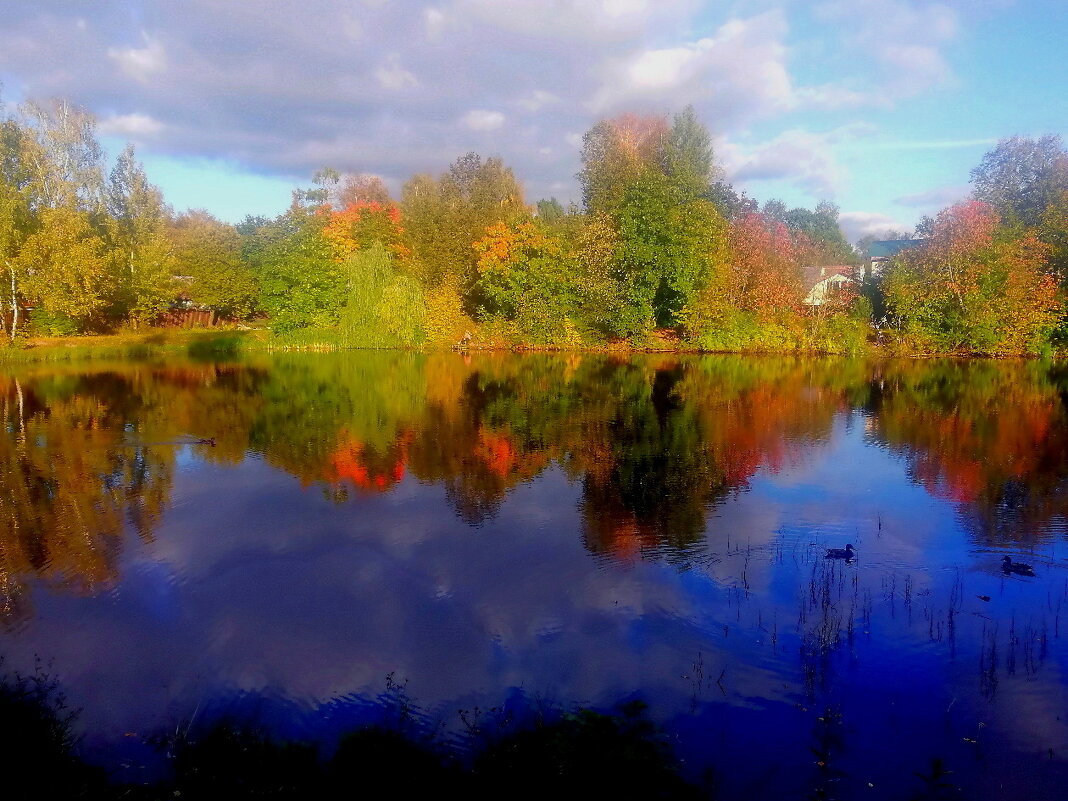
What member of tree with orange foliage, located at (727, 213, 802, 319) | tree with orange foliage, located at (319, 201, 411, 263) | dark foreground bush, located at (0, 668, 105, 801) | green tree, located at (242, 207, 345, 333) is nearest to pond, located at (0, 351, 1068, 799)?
dark foreground bush, located at (0, 668, 105, 801)

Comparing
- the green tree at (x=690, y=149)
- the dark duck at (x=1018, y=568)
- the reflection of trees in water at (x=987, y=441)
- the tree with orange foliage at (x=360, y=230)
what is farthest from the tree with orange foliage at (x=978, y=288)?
the dark duck at (x=1018, y=568)

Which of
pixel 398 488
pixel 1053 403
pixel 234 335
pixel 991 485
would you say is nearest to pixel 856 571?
pixel 991 485

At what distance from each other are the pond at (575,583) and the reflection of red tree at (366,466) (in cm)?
11

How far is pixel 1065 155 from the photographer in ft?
146

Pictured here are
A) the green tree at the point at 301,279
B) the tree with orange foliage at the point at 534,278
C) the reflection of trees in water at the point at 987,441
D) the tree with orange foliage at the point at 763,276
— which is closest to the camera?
the reflection of trees in water at the point at 987,441

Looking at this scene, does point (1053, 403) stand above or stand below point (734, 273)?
below

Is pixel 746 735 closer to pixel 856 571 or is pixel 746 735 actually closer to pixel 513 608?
pixel 513 608

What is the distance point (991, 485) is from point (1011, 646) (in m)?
7.58

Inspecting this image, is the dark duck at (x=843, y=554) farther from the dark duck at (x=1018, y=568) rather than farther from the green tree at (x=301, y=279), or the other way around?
the green tree at (x=301, y=279)

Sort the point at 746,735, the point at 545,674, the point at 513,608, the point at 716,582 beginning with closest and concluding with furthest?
1. the point at 746,735
2. the point at 545,674
3. the point at 513,608
4. the point at 716,582

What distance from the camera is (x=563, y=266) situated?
47.8 m

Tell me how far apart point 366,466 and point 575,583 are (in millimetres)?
7769

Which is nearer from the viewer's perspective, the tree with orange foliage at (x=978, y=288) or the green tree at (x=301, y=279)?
the tree with orange foliage at (x=978, y=288)

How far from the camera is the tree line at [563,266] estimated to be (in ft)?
133
